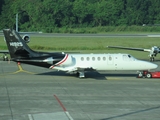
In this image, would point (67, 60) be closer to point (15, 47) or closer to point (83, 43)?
point (15, 47)

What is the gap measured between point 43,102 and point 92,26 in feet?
268

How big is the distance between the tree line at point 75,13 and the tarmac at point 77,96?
6027 cm

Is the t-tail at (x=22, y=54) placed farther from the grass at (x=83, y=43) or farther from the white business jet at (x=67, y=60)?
the grass at (x=83, y=43)

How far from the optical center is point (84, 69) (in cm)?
3212

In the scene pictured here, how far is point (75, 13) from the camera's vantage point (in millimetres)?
Answer: 103875

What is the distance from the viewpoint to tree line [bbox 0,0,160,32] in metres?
95.7

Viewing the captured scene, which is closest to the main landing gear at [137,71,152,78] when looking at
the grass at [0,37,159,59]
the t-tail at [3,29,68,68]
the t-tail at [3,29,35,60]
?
the t-tail at [3,29,68,68]

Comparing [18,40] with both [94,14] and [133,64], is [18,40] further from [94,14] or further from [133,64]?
[94,14]

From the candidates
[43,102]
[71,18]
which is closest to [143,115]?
[43,102]

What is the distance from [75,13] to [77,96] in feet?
263

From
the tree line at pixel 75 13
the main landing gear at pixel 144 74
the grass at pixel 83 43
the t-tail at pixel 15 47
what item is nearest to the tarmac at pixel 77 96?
the main landing gear at pixel 144 74

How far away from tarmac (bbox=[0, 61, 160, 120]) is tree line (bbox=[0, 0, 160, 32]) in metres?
60.3

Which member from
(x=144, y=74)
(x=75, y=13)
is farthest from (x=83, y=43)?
(x=75, y=13)

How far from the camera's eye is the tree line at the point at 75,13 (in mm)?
95688
